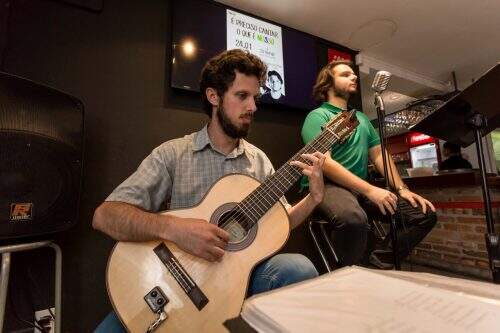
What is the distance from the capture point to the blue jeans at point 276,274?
833 mm

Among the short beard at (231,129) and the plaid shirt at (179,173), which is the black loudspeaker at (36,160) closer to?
the plaid shirt at (179,173)

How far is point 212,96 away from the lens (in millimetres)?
1340

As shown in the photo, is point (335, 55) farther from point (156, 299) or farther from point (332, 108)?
point (156, 299)

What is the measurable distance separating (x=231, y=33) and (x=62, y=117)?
1427 millimetres

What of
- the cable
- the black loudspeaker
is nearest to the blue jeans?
the black loudspeaker

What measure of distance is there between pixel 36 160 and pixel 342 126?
1.28 meters

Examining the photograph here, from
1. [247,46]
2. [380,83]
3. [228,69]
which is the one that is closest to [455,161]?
[380,83]

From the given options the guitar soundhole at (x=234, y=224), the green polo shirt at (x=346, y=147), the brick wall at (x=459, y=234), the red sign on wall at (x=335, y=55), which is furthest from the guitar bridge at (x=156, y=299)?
the brick wall at (x=459, y=234)

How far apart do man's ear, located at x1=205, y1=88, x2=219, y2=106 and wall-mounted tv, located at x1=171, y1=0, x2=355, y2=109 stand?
0.54 m

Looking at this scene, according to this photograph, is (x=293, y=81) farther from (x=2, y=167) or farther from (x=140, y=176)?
(x=2, y=167)

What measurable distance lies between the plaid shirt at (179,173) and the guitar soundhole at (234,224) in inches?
4.5

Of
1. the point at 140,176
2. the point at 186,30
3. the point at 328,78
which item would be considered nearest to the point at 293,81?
the point at 328,78

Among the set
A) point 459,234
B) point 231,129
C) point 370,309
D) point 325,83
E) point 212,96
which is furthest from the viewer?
point 459,234

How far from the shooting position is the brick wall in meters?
2.42
